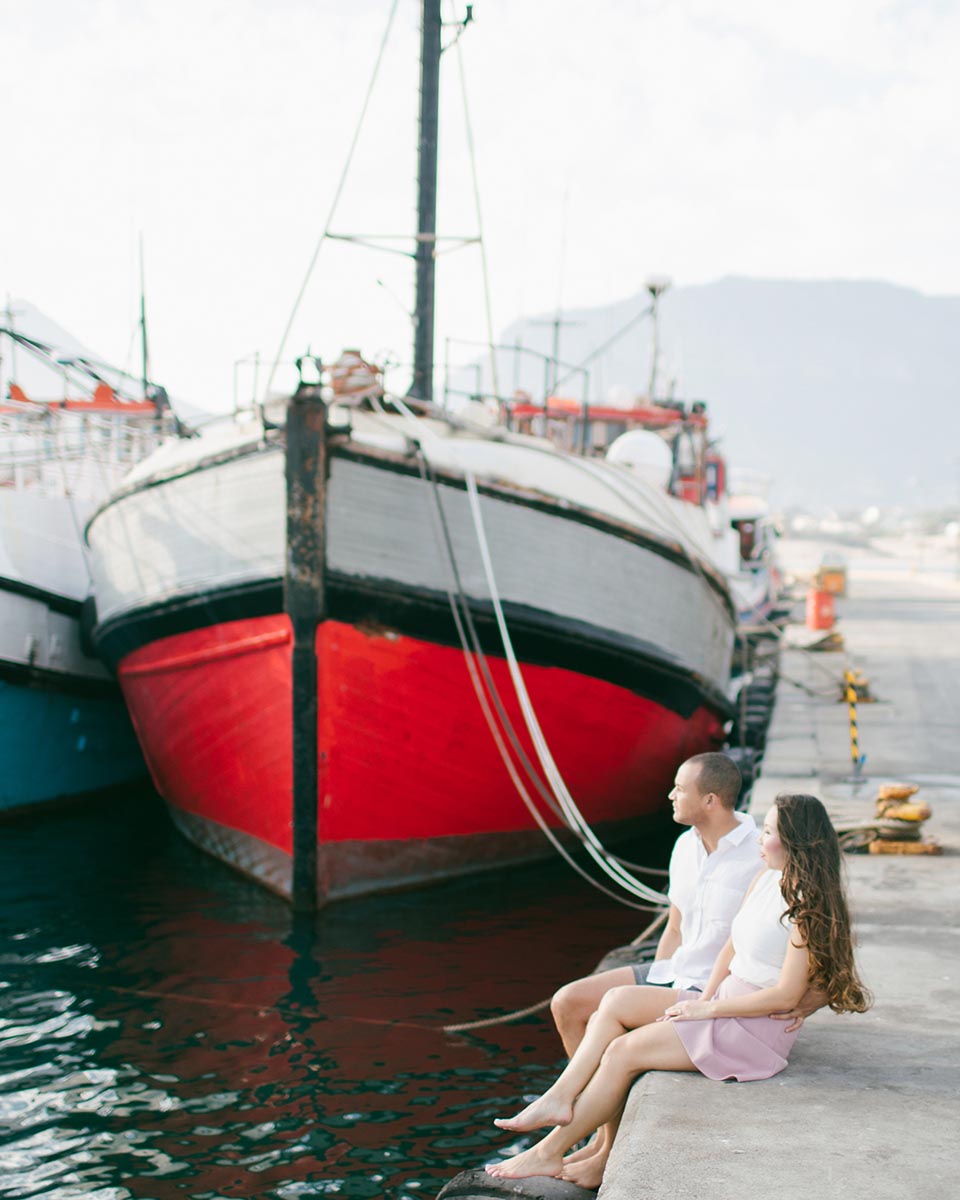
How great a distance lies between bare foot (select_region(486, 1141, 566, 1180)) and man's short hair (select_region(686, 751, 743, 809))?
118cm

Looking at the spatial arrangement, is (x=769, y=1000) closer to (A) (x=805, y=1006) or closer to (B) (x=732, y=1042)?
(A) (x=805, y=1006)

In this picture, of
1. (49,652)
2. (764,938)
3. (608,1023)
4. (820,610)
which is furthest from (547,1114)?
(820,610)

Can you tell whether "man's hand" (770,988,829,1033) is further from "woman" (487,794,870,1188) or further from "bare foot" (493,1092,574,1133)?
"bare foot" (493,1092,574,1133)

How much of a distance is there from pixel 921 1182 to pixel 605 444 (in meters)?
11.1

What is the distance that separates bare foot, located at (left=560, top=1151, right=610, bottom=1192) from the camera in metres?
3.62

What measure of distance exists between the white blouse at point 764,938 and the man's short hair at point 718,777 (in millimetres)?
359

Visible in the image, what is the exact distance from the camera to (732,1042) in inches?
151

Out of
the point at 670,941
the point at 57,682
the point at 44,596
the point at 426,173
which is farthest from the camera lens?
the point at 57,682

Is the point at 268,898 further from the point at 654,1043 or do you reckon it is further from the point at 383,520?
the point at 654,1043

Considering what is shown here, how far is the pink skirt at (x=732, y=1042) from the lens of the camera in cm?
379

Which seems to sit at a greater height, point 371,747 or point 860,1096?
point 371,747

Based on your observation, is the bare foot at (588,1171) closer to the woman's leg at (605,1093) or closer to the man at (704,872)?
the woman's leg at (605,1093)

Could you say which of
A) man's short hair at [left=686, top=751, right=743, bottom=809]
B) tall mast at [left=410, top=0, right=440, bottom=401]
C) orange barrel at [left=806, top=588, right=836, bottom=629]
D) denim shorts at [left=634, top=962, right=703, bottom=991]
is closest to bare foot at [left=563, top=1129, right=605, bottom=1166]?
denim shorts at [left=634, top=962, right=703, bottom=991]

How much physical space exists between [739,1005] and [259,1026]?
3139 mm
